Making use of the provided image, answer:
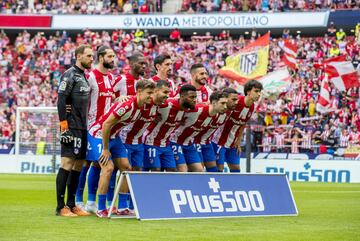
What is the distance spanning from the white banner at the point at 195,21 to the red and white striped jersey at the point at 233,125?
32.1 metres

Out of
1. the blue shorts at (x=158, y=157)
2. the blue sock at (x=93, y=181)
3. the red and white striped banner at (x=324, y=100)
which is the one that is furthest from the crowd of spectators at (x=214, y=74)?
the blue sock at (x=93, y=181)

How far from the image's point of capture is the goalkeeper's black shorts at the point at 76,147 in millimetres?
12852

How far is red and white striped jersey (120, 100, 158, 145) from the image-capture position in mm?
12984

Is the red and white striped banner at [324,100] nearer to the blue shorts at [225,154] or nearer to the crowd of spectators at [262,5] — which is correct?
the crowd of spectators at [262,5]

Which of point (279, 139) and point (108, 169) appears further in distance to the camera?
point (279, 139)

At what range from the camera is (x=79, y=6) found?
5281 centimetres

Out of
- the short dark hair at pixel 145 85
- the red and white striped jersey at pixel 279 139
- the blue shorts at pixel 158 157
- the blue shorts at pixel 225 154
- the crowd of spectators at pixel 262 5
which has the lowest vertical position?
the red and white striped jersey at pixel 279 139

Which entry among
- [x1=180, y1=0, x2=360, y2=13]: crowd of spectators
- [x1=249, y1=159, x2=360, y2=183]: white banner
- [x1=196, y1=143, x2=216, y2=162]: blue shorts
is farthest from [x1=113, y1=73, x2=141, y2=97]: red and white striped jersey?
[x1=180, y1=0, x2=360, y2=13]: crowd of spectators

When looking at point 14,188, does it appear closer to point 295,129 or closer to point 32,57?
point 295,129

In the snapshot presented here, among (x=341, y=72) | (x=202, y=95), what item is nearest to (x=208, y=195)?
(x=202, y=95)

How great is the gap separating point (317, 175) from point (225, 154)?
13.9 metres

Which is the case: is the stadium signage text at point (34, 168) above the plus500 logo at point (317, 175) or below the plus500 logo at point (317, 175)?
below

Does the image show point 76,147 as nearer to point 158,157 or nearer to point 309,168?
point 158,157

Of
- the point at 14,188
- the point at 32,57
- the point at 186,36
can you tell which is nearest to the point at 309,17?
the point at 186,36
